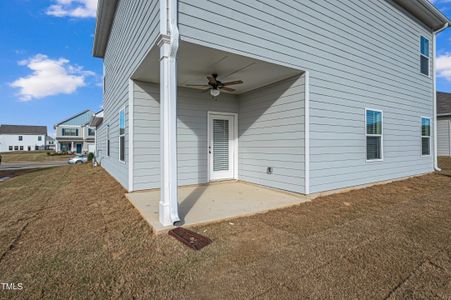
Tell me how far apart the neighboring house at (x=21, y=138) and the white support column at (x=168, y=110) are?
200 feet

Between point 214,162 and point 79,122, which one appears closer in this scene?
point 214,162

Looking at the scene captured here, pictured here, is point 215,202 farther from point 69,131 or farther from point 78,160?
point 69,131

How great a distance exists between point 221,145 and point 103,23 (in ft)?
22.7

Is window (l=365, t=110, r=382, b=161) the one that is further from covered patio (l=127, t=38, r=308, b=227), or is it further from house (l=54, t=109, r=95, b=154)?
house (l=54, t=109, r=95, b=154)

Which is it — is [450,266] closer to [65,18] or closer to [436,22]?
[436,22]

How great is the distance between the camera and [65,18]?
10.3 meters

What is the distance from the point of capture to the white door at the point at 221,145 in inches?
268

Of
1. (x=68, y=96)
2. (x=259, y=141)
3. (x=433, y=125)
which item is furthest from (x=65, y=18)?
(x=68, y=96)

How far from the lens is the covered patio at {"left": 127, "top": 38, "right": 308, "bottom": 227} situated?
346 centimetres

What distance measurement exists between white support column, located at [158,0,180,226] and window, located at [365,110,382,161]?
219 inches

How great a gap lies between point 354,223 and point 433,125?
317 inches

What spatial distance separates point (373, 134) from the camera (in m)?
6.48

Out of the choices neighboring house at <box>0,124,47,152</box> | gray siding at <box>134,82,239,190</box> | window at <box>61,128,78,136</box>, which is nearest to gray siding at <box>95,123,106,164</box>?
gray siding at <box>134,82,239,190</box>

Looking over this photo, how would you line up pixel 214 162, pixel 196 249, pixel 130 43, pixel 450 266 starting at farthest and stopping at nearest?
pixel 214 162, pixel 130 43, pixel 196 249, pixel 450 266
